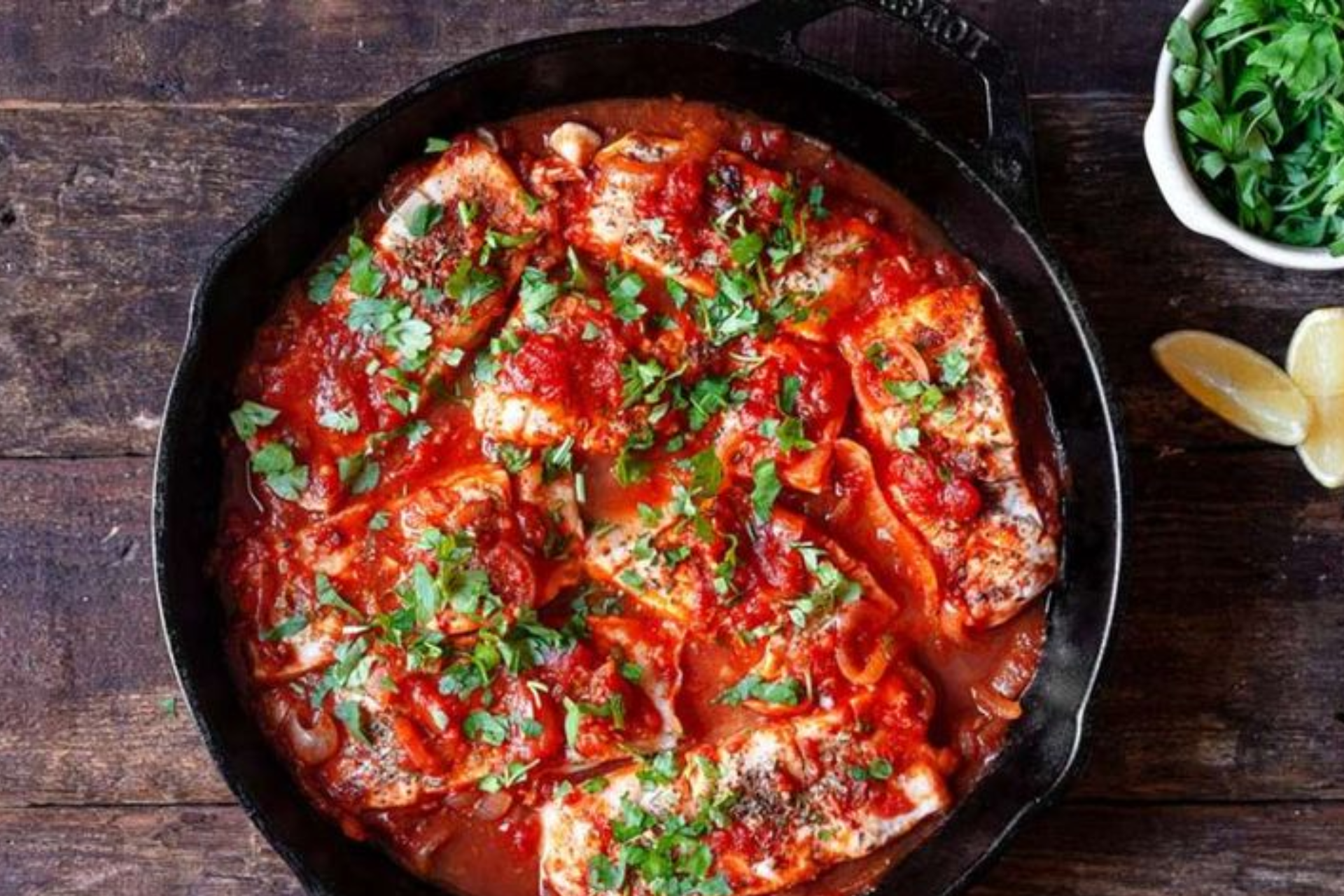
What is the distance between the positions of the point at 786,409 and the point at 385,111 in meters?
1.26

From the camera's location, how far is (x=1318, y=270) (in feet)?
14.5

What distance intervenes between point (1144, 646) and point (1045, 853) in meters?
0.63

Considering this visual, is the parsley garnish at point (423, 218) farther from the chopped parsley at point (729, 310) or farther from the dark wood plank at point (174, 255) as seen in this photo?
the chopped parsley at point (729, 310)

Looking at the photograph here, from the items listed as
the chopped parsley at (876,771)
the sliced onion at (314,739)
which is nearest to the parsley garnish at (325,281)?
the sliced onion at (314,739)

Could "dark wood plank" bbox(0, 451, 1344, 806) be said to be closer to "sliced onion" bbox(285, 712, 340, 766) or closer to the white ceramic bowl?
"sliced onion" bbox(285, 712, 340, 766)

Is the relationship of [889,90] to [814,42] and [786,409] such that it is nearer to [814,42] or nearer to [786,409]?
[814,42]

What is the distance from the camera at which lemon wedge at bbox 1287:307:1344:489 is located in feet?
14.7

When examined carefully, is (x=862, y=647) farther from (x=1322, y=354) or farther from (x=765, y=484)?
(x=1322, y=354)

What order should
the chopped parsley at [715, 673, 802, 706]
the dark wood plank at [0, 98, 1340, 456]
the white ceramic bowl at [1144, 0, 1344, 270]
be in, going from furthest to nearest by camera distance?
the dark wood plank at [0, 98, 1340, 456], the chopped parsley at [715, 673, 802, 706], the white ceramic bowl at [1144, 0, 1344, 270]

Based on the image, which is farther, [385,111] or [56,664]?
[56,664]

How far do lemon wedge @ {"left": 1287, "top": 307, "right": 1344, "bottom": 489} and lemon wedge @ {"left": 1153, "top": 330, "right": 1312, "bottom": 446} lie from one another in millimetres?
32

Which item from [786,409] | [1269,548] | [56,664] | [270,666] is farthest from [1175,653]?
[56,664]

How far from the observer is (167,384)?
180 inches

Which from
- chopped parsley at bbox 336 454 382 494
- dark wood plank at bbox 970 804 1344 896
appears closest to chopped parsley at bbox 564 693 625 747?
chopped parsley at bbox 336 454 382 494
